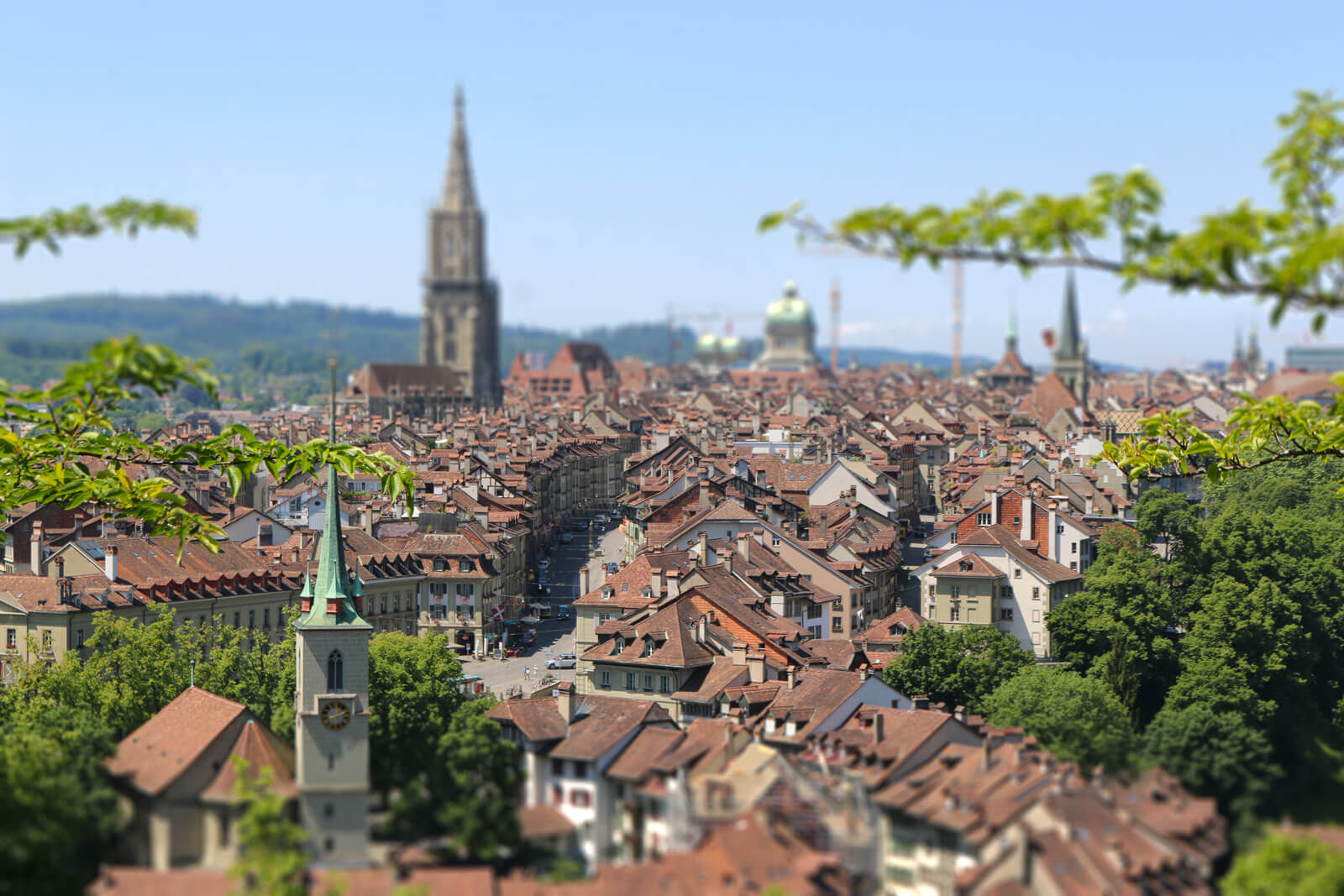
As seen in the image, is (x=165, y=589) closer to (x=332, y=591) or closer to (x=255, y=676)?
(x=255, y=676)

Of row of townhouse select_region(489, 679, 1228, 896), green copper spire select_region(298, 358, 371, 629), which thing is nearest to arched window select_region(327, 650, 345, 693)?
green copper spire select_region(298, 358, 371, 629)

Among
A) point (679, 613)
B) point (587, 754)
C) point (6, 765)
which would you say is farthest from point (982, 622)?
point (6, 765)

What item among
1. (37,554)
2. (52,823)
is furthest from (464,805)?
(37,554)

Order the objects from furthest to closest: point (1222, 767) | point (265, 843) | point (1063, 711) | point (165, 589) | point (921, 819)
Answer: point (165, 589) → point (1063, 711) → point (1222, 767) → point (921, 819) → point (265, 843)

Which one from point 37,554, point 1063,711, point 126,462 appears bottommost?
point 1063,711

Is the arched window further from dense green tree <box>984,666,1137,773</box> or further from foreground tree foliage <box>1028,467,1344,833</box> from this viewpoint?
foreground tree foliage <box>1028,467,1344,833</box>

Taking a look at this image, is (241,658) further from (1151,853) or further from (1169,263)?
(1169,263)

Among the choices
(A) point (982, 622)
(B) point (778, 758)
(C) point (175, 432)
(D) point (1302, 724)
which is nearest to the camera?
(B) point (778, 758)
